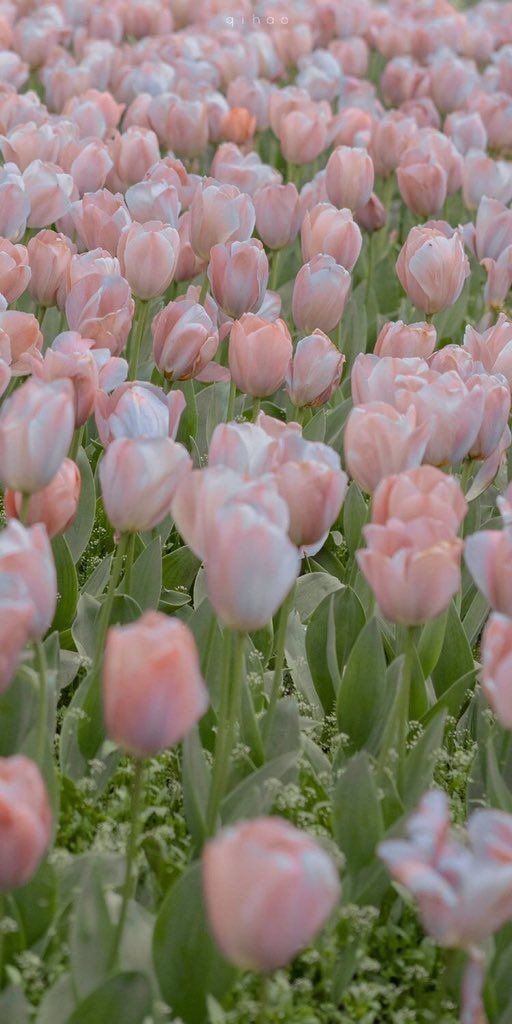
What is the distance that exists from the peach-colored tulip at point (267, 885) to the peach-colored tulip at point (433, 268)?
1703 millimetres

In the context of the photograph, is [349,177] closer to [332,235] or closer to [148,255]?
[332,235]

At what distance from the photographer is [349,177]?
3.26 m

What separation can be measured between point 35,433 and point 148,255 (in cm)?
94

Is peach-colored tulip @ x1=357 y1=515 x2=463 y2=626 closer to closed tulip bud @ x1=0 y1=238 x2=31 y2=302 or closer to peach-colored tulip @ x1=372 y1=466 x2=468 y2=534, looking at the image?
peach-colored tulip @ x1=372 y1=466 x2=468 y2=534

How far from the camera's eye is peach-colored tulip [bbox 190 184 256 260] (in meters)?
2.70

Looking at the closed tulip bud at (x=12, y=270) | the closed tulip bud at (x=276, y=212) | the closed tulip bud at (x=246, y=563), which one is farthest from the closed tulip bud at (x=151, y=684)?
the closed tulip bud at (x=276, y=212)

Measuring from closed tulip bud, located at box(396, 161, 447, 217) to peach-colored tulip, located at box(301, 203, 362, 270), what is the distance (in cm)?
57

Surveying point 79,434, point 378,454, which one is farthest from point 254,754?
point 79,434

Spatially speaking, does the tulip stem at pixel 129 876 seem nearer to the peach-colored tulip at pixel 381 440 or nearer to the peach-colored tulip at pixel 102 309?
the peach-colored tulip at pixel 381 440

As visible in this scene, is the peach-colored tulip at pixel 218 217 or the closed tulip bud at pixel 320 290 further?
the peach-colored tulip at pixel 218 217

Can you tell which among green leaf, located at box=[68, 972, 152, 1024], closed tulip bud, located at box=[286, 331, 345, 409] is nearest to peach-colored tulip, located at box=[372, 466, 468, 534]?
green leaf, located at box=[68, 972, 152, 1024]

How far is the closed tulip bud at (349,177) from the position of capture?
3217mm

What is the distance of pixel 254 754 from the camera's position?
1.85 meters

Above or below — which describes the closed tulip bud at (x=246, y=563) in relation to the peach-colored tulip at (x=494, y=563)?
above
